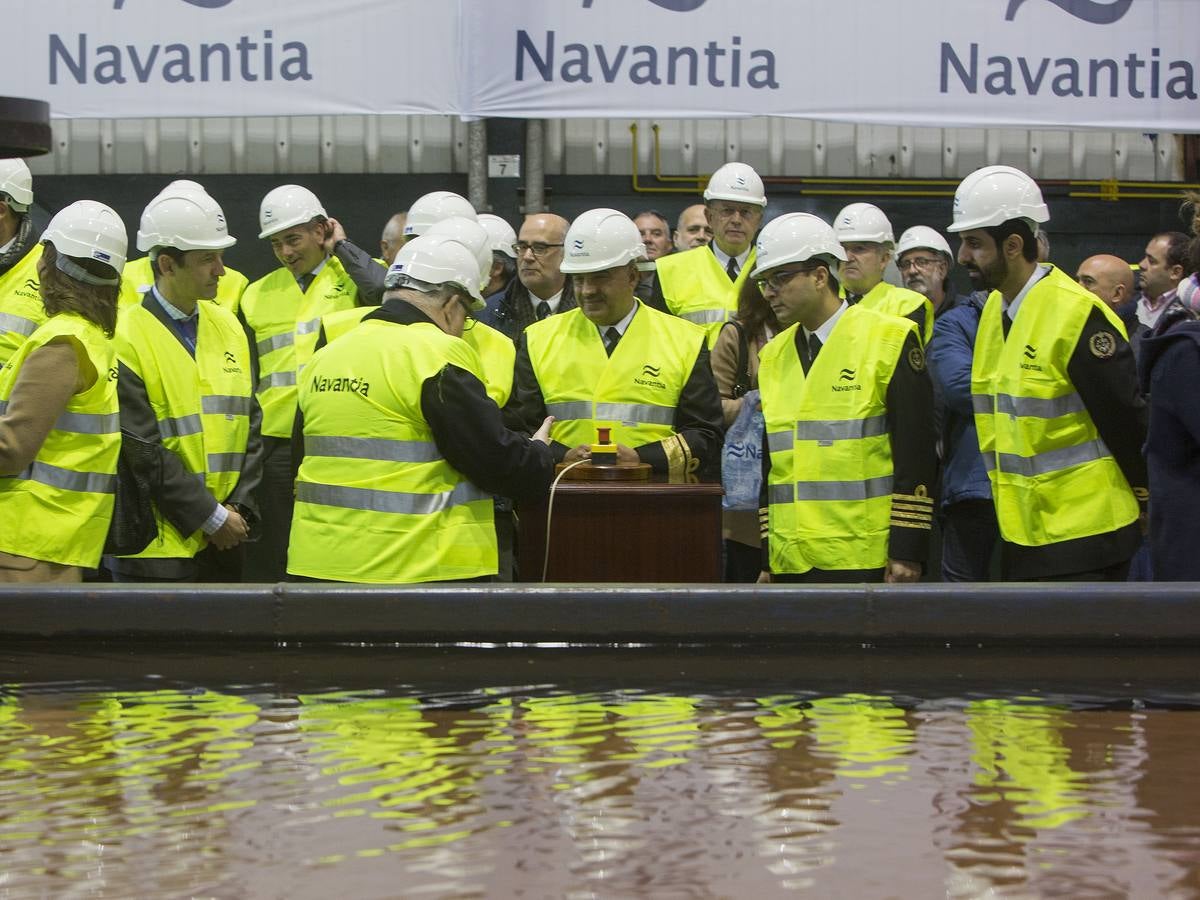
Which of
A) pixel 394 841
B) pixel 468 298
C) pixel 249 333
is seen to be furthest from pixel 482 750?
pixel 249 333

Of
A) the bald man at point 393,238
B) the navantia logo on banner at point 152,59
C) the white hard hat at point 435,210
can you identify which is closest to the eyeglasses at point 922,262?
the white hard hat at point 435,210

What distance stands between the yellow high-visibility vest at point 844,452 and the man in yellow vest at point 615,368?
1.43 ft

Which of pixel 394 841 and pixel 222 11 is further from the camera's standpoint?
pixel 222 11

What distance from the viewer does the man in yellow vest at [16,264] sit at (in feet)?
20.4

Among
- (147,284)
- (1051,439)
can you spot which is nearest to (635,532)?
(1051,439)

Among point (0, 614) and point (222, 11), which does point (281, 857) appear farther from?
point (222, 11)

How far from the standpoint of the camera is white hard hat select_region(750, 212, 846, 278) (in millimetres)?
5797

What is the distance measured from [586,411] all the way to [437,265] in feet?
3.36

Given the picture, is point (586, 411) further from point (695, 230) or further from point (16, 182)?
point (695, 230)

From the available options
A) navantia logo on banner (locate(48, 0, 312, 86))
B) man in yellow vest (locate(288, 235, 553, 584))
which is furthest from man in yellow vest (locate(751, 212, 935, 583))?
navantia logo on banner (locate(48, 0, 312, 86))

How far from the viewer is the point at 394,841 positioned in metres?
3.05

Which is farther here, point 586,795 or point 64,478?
point 64,478

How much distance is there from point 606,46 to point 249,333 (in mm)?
2016

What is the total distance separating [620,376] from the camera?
20.1 ft
